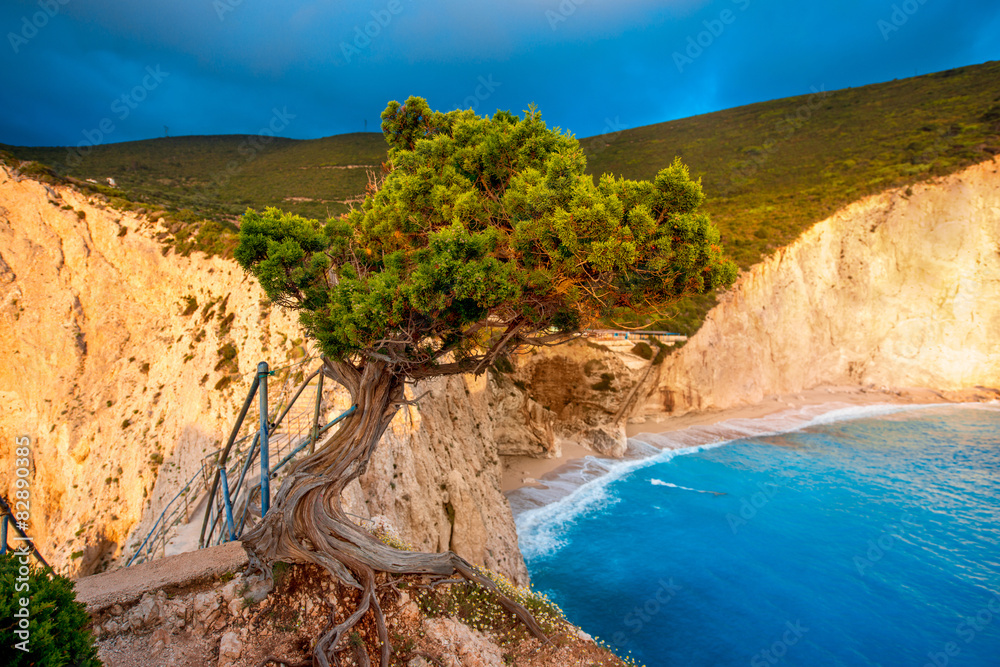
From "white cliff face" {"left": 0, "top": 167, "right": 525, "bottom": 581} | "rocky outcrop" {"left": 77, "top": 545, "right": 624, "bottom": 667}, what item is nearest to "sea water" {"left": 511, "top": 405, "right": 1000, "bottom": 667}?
"white cliff face" {"left": 0, "top": 167, "right": 525, "bottom": 581}

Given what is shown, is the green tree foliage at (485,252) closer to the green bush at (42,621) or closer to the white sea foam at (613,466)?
the green bush at (42,621)

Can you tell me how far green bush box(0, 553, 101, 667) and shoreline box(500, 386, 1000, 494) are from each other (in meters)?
20.3

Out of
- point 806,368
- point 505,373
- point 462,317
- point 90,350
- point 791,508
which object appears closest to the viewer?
point 462,317

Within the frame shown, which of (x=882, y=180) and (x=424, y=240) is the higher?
(x=882, y=180)

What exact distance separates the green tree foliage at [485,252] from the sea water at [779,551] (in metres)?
11.7

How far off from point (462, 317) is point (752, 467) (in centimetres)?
2702

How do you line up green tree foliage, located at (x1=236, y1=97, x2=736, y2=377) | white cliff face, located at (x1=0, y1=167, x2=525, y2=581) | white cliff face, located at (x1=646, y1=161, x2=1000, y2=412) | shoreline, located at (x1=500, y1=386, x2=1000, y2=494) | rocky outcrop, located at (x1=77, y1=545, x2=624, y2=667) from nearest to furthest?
rocky outcrop, located at (x1=77, y1=545, x2=624, y2=667) < green tree foliage, located at (x1=236, y1=97, x2=736, y2=377) < white cliff face, located at (x1=0, y1=167, x2=525, y2=581) < shoreline, located at (x1=500, y1=386, x2=1000, y2=494) < white cliff face, located at (x1=646, y1=161, x2=1000, y2=412)

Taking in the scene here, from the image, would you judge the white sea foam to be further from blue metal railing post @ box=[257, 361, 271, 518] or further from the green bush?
the green bush

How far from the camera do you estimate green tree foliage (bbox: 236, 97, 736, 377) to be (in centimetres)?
517

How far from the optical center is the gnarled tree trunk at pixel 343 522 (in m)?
6.05

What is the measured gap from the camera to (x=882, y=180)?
3894cm

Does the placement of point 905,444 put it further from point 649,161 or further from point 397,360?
point 649,161

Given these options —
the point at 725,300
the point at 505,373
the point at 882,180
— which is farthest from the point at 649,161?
the point at 505,373

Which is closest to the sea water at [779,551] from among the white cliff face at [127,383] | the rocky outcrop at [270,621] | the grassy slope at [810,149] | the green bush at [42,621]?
the white cliff face at [127,383]
